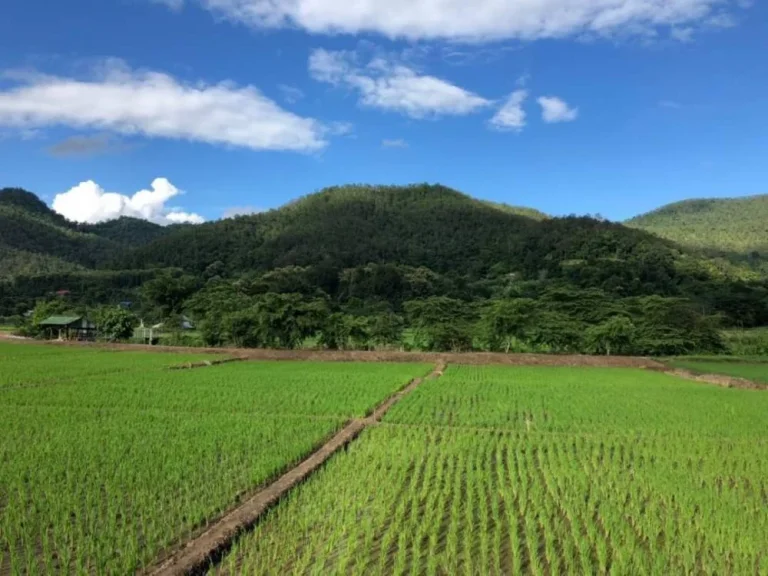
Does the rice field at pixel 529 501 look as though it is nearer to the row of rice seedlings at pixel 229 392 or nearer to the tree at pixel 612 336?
the row of rice seedlings at pixel 229 392

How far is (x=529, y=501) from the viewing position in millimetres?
6770

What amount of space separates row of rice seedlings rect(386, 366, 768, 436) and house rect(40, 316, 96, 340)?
111 feet

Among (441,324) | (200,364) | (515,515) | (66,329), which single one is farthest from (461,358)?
(66,329)

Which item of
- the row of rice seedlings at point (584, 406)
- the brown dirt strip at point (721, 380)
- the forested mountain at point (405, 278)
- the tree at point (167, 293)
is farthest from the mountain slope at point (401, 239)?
the row of rice seedlings at point (584, 406)

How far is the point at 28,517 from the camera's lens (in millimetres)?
5688

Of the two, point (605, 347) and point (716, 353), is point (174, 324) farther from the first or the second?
point (716, 353)

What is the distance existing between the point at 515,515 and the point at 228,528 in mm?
2944

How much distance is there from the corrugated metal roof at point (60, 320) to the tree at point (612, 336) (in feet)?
122

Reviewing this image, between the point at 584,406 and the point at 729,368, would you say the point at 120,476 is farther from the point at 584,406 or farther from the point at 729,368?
the point at 729,368

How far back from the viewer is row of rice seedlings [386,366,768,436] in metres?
11.9

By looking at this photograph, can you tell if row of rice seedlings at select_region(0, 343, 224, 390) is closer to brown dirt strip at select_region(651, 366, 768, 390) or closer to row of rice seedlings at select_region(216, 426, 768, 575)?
row of rice seedlings at select_region(216, 426, 768, 575)

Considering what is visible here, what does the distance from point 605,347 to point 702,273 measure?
108 feet

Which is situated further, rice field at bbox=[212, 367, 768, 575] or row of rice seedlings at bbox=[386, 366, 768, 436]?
row of rice seedlings at bbox=[386, 366, 768, 436]

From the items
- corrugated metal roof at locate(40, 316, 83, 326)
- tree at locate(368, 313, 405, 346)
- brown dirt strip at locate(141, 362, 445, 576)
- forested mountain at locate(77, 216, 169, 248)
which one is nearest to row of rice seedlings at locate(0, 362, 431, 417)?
brown dirt strip at locate(141, 362, 445, 576)
